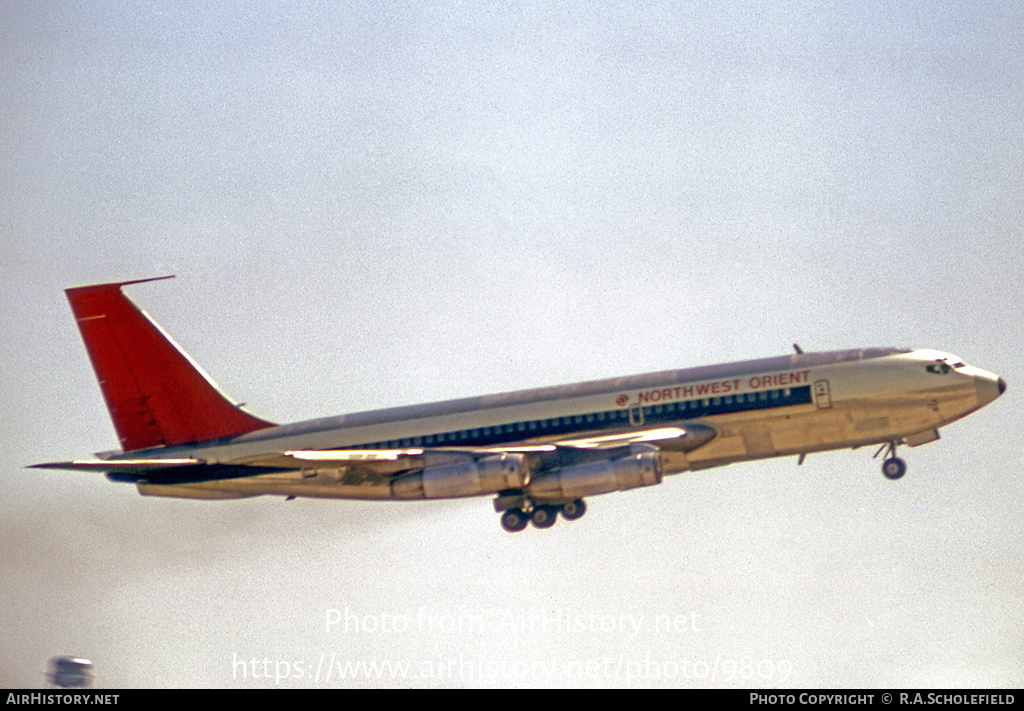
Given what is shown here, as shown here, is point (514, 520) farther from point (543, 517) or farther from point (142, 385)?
point (142, 385)

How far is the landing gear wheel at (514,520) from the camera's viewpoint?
7662 cm

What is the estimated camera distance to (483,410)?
7694 cm

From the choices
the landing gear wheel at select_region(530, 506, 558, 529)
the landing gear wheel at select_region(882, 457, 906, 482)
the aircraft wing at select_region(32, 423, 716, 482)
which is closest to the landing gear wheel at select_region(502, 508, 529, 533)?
the landing gear wheel at select_region(530, 506, 558, 529)

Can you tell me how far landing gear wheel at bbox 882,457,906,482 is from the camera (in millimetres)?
75812

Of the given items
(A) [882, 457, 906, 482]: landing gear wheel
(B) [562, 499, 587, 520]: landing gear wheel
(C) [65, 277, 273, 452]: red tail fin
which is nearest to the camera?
(A) [882, 457, 906, 482]: landing gear wheel

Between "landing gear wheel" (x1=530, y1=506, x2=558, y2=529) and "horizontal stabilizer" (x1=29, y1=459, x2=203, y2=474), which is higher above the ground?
"horizontal stabilizer" (x1=29, y1=459, x2=203, y2=474)

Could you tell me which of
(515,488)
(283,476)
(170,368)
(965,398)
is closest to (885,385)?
(965,398)

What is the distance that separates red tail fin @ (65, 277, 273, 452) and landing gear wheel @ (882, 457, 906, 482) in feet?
90.5

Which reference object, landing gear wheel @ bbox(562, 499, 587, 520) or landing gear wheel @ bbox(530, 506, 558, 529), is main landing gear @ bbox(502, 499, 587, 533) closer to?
landing gear wheel @ bbox(530, 506, 558, 529)

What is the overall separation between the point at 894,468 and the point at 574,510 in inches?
535

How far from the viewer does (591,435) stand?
75.1m
